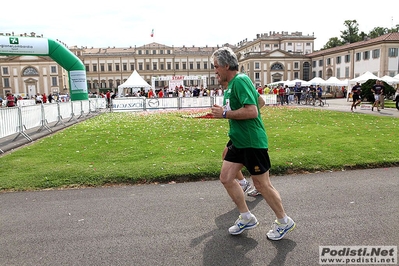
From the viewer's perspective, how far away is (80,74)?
23.6 meters

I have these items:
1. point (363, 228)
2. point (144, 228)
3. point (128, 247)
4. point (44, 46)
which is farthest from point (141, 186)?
point (44, 46)

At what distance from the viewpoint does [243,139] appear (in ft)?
11.3

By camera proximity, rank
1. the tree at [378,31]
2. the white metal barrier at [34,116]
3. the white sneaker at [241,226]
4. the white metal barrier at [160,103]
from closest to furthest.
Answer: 1. the white sneaker at [241,226]
2. the white metal barrier at [34,116]
3. the white metal barrier at [160,103]
4. the tree at [378,31]

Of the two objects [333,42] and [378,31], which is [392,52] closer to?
[378,31]

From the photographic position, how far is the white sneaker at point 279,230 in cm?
346

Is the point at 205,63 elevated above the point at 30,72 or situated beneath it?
elevated above

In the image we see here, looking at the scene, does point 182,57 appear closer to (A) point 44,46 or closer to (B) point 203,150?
(A) point 44,46

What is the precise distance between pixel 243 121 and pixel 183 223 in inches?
56.7

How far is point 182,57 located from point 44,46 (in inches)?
3715

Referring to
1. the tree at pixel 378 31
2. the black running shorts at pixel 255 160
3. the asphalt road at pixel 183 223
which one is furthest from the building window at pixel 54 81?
the black running shorts at pixel 255 160

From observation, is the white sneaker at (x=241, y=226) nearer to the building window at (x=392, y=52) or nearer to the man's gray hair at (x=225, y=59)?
the man's gray hair at (x=225, y=59)

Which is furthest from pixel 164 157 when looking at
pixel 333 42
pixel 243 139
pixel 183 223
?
pixel 333 42

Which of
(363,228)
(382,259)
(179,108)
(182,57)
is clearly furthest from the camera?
(182,57)

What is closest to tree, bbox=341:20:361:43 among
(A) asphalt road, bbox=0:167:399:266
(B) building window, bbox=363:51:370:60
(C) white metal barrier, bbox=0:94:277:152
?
(B) building window, bbox=363:51:370:60
